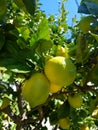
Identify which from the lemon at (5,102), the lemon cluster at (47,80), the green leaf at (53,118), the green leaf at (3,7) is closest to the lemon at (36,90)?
the lemon cluster at (47,80)

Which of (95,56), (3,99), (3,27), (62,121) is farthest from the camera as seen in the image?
(62,121)

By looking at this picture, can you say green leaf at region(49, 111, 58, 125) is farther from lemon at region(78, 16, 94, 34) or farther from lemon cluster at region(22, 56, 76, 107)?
lemon cluster at region(22, 56, 76, 107)

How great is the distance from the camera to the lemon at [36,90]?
109 centimetres

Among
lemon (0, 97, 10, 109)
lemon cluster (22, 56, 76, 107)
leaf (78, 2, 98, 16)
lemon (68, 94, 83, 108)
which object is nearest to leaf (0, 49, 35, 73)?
lemon cluster (22, 56, 76, 107)

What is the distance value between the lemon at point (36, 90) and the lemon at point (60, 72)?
3 cm

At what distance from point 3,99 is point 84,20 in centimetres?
66

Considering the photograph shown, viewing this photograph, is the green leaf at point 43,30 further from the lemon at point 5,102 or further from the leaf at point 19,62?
the lemon at point 5,102

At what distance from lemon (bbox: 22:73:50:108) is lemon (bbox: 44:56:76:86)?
0.03 metres

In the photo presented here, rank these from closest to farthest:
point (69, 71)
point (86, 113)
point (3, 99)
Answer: point (69, 71) < point (3, 99) < point (86, 113)

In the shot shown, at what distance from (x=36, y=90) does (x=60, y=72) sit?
3.8 inches

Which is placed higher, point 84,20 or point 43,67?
point 84,20

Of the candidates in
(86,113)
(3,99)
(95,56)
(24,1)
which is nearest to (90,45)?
(95,56)

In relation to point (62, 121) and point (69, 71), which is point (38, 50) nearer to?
point (69, 71)

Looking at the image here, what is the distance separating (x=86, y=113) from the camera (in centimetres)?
231
